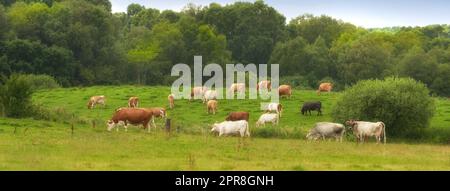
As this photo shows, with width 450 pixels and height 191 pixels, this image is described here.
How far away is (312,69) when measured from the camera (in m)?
104

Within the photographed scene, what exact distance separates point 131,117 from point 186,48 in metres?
62.5

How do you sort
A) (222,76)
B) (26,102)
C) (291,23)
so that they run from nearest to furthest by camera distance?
(26,102) < (222,76) < (291,23)

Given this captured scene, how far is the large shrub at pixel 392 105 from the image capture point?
4300cm

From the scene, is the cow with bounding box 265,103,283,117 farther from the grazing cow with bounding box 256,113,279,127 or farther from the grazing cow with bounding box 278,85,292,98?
the grazing cow with bounding box 278,85,292,98

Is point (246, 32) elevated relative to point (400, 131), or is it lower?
elevated

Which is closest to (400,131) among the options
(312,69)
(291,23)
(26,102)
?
(26,102)

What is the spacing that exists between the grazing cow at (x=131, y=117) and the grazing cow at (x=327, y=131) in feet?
31.1

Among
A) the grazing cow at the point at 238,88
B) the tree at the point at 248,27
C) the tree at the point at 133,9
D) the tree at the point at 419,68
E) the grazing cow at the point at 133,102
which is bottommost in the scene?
the grazing cow at the point at 133,102

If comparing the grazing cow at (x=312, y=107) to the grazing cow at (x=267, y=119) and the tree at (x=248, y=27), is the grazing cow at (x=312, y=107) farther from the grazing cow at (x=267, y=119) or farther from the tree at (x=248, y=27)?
the tree at (x=248, y=27)

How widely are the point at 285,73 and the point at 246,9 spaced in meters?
17.6

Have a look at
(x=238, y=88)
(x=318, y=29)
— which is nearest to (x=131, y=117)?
(x=238, y=88)

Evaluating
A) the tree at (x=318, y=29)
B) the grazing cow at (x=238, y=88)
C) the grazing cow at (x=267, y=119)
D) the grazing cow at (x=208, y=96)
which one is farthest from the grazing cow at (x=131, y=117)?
the tree at (x=318, y=29)
